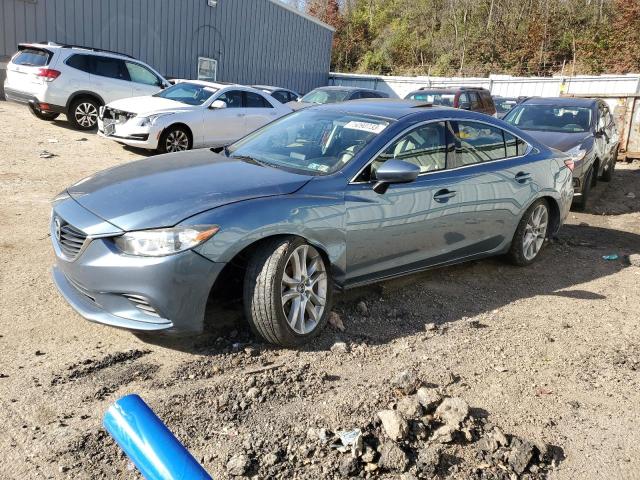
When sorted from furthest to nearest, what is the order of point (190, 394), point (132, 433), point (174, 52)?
1. point (174, 52)
2. point (190, 394)
3. point (132, 433)

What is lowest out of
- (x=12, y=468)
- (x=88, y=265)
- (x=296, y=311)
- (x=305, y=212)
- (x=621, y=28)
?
(x=12, y=468)

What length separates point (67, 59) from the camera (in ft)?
41.3

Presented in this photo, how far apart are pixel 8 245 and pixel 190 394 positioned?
3225 millimetres

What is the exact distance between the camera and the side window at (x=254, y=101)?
12531 millimetres

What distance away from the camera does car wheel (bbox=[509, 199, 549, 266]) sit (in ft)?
19.1

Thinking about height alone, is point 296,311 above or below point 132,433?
below

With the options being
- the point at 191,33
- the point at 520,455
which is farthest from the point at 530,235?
the point at 191,33

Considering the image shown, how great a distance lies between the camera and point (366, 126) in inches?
183

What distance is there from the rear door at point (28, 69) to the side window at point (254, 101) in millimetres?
4103

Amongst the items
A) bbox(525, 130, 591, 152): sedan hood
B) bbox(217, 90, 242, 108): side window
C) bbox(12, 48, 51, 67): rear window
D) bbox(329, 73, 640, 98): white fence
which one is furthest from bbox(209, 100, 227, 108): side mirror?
bbox(329, 73, 640, 98): white fence

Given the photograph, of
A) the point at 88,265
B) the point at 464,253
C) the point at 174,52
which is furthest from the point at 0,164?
the point at 174,52

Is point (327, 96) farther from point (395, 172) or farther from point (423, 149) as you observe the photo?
point (395, 172)

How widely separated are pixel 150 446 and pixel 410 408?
86.0 inches

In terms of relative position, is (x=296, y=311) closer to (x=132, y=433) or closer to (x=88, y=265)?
(x=88, y=265)
